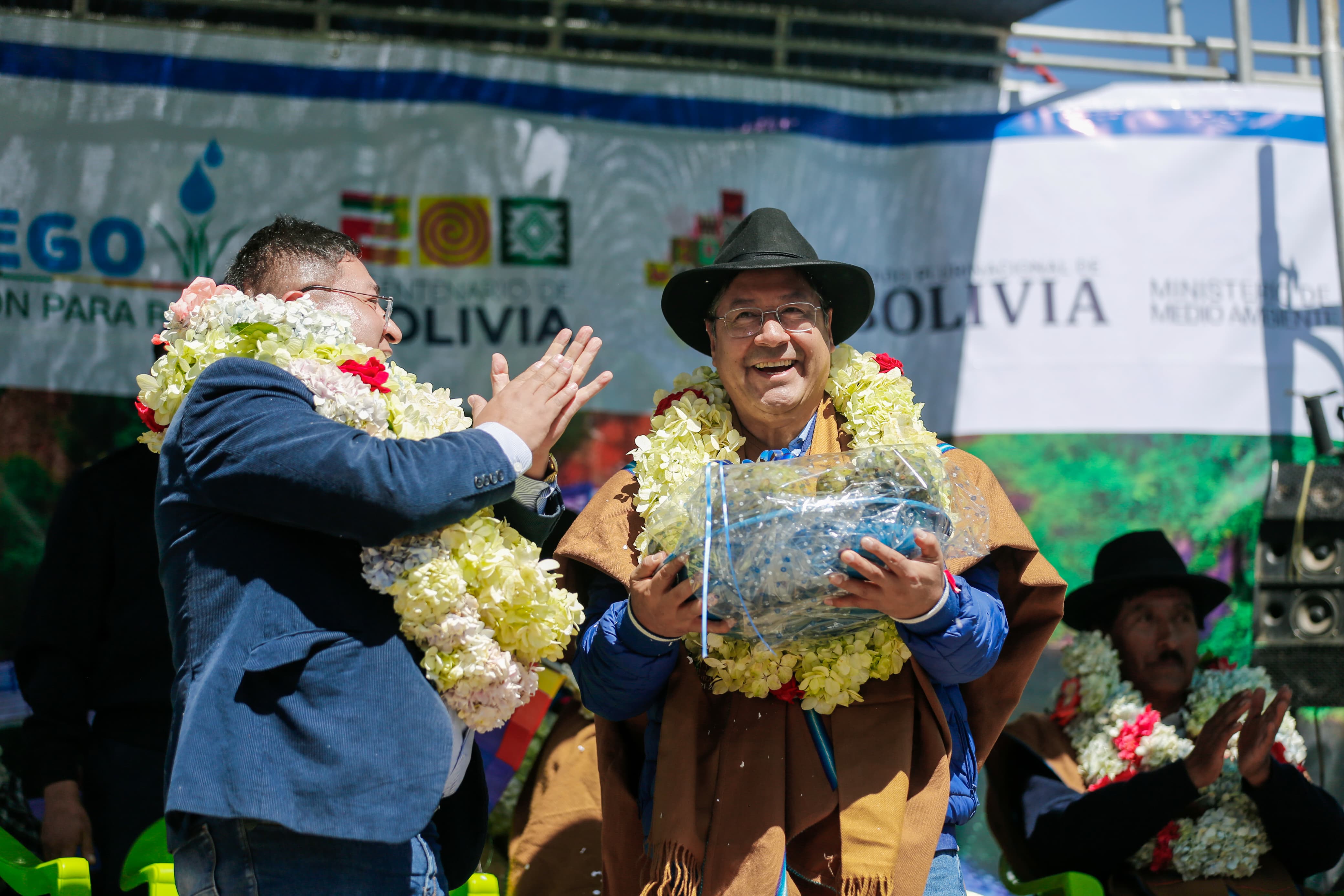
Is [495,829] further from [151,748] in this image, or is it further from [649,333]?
[649,333]

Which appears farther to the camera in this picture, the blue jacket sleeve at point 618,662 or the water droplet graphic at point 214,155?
the water droplet graphic at point 214,155

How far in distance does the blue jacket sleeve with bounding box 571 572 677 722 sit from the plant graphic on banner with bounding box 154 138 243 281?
2.75m

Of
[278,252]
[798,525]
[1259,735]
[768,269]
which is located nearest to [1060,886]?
[1259,735]

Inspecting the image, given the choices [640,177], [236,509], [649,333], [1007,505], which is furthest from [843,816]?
[640,177]

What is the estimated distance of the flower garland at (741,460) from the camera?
8.55 feet

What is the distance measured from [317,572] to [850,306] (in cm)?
158

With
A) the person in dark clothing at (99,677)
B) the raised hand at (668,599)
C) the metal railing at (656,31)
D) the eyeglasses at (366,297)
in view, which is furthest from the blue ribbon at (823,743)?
the metal railing at (656,31)

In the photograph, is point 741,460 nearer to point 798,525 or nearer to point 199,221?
point 798,525

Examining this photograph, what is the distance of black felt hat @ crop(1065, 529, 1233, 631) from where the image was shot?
13.6ft

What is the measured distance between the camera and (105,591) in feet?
11.5

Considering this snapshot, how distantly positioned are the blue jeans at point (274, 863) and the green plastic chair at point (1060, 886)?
234cm

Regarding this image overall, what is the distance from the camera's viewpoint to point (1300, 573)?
4.94 meters

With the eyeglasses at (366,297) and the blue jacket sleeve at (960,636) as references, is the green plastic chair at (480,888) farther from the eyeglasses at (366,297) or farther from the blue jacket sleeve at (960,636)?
the eyeglasses at (366,297)

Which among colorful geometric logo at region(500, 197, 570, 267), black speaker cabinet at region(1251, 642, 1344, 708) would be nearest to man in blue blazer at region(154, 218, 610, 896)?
colorful geometric logo at region(500, 197, 570, 267)
